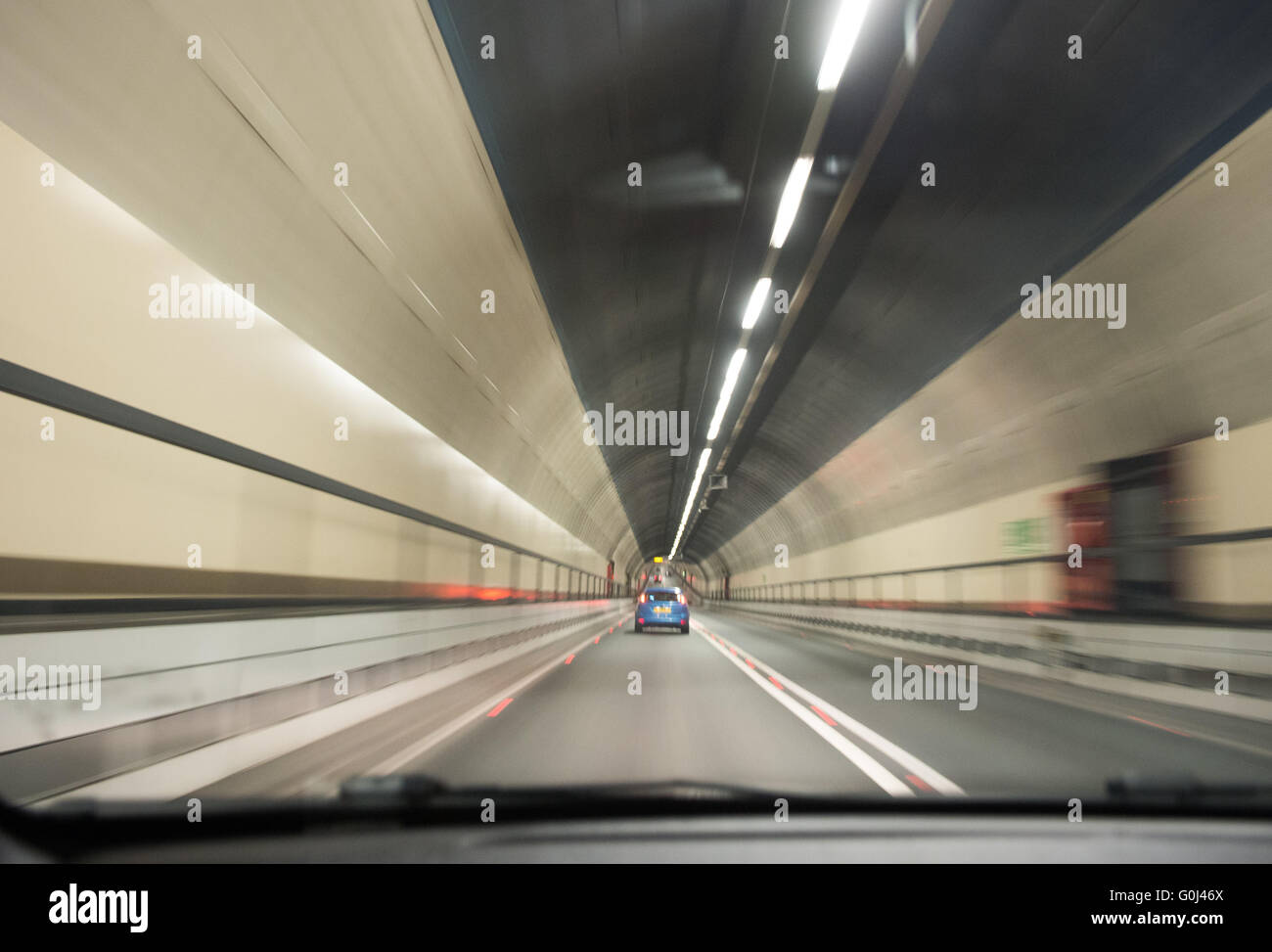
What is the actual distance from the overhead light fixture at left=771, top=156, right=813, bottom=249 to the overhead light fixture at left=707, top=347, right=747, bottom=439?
6.10 m

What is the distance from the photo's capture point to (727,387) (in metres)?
21.7

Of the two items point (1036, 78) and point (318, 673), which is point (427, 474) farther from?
point (1036, 78)

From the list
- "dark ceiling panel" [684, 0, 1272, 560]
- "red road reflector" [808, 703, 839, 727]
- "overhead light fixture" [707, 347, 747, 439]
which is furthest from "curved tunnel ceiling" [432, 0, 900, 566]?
"red road reflector" [808, 703, 839, 727]

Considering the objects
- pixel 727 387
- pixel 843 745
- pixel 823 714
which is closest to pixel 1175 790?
pixel 843 745

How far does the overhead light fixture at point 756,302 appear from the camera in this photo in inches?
563

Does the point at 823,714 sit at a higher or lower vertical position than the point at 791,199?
lower

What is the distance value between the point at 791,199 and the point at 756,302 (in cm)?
432

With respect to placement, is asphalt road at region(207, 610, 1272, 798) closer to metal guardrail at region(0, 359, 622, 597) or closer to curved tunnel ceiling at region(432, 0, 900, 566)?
metal guardrail at region(0, 359, 622, 597)

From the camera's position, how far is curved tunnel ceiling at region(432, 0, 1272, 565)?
Result: 7395mm

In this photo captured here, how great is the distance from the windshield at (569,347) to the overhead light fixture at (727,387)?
8.59 feet

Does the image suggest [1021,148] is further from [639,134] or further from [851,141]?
[639,134]
